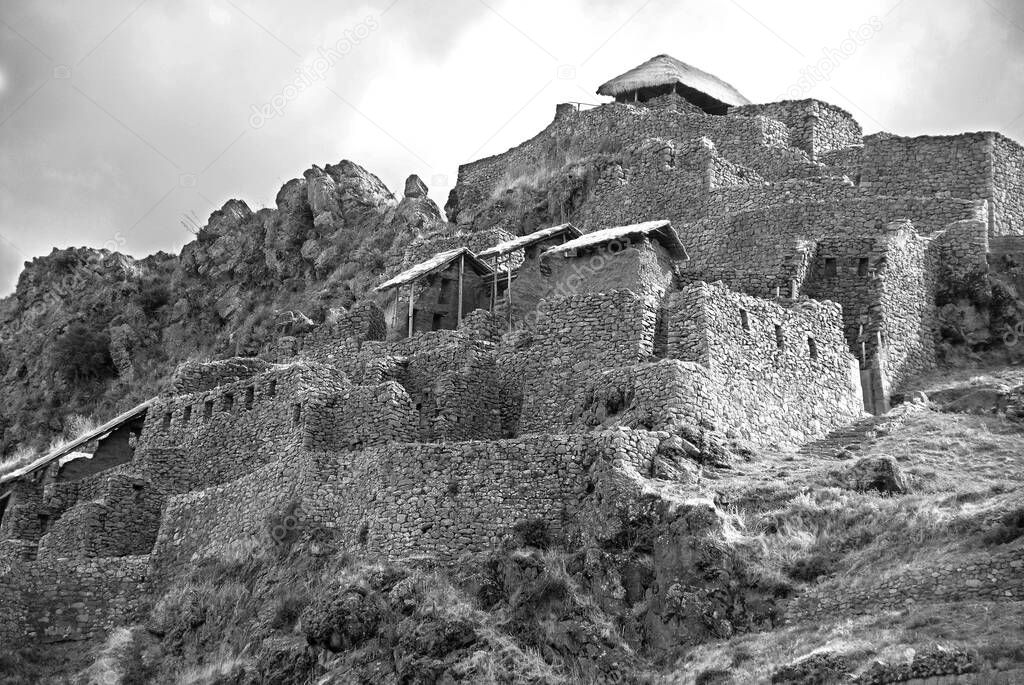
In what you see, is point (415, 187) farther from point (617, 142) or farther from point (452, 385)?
point (452, 385)

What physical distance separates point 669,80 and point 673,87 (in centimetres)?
34

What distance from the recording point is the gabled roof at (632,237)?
4091cm

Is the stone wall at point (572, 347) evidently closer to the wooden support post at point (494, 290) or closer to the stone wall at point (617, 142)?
the wooden support post at point (494, 290)

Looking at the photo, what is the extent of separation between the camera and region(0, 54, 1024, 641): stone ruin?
107 feet

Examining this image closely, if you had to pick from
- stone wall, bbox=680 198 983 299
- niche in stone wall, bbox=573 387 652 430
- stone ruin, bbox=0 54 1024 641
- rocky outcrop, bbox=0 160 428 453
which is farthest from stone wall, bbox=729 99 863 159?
niche in stone wall, bbox=573 387 652 430

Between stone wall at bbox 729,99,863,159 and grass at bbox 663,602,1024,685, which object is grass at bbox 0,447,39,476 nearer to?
stone wall at bbox 729,99,863,159

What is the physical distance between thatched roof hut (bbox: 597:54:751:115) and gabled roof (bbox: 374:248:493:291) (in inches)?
611

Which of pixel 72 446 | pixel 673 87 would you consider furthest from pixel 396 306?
pixel 673 87

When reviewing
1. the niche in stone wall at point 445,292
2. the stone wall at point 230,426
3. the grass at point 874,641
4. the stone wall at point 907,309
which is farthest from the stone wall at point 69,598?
the stone wall at point 907,309

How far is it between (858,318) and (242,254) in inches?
1275

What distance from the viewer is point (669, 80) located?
57781mm

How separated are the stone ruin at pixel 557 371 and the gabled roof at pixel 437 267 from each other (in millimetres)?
112

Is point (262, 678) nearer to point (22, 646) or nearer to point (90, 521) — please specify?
point (22, 646)

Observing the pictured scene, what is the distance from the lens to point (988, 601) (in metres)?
23.3
